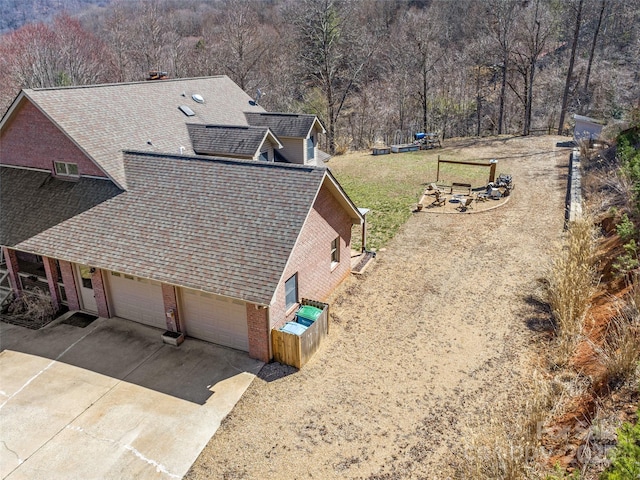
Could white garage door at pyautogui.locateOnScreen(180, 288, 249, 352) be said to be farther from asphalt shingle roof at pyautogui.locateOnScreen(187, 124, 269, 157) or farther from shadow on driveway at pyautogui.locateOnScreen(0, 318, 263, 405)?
asphalt shingle roof at pyautogui.locateOnScreen(187, 124, 269, 157)

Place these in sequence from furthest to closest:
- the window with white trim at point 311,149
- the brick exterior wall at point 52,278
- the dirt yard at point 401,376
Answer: the window with white trim at point 311,149 → the brick exterior wall at point 52,278 → the dirt yard at point 401,376

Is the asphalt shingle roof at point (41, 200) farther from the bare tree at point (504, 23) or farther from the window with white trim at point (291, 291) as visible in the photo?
the bare tree at point (504, 23)

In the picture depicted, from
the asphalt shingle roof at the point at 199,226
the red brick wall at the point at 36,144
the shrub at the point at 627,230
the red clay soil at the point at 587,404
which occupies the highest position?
the red brick wall at the point at 36,144

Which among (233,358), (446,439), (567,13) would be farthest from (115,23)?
(446,439)

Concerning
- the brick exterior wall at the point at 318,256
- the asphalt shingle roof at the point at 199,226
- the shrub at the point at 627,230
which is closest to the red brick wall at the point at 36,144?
the asphalt shingle roof at the point at 199,226

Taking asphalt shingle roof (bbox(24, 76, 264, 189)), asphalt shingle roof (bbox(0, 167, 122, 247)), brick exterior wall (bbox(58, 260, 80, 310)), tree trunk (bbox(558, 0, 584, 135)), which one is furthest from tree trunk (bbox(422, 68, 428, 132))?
brick exterior wall (bbox(58, 260, 80, 310))

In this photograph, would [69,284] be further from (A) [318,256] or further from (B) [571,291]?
(B) [571,291]

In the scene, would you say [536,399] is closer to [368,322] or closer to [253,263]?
[368,322]
